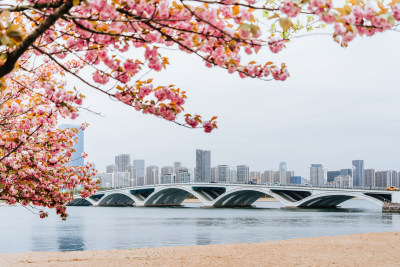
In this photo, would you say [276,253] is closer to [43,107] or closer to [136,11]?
[43,107]

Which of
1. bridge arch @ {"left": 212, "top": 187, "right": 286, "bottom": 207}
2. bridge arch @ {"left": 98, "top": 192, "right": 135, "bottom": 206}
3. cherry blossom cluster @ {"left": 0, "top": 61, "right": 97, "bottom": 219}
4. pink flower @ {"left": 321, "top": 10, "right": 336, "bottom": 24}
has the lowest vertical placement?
bridge arch @ {"left": 98, "top": 192, "right": 135, "bottom": 206}

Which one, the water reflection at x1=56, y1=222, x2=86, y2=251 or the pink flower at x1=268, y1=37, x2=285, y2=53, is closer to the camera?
the pink flower at x1=268, y1=37, x2=285, y2=53

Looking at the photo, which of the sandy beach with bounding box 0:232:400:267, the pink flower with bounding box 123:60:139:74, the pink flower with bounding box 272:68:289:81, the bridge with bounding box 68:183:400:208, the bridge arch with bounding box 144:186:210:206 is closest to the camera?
the pink flower with bounding box 272:68:289:81

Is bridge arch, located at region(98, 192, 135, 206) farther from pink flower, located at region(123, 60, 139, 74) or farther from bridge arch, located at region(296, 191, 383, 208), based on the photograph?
pink flower, located at region(123, 60, 139, 74)

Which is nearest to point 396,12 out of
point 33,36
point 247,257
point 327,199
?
point 33,36

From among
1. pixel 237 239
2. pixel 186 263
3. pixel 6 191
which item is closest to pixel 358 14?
pixel 6 191

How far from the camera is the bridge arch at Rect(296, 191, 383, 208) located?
78438mm

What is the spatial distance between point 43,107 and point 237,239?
94.2 feet

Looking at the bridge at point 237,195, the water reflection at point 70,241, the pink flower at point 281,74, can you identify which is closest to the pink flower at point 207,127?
the pink flower at point 281,74

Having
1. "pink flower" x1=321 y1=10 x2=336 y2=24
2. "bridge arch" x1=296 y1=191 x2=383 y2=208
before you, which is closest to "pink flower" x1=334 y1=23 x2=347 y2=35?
"pink flower" x1=321 y1=10 x2=336 y2=24

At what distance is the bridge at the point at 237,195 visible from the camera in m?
80.2

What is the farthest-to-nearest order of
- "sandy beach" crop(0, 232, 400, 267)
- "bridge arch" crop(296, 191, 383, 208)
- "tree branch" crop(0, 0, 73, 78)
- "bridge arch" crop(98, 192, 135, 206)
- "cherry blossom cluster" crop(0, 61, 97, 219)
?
"bridge arch" crop(98, 192, 135, 206), "bridge arch" crop(296, 191, 383, 208), "sandy beach" crop(0, 232, 400, 267), "cherry blossom cluster" crop(0, 61, 97, 219), "tree branch" crop(0, 0, 73, 78)

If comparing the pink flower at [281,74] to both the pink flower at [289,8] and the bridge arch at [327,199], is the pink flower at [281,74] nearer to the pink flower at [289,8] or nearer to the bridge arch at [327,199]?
the pink flower at [289,8]

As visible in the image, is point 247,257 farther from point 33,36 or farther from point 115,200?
A: point 115,200
